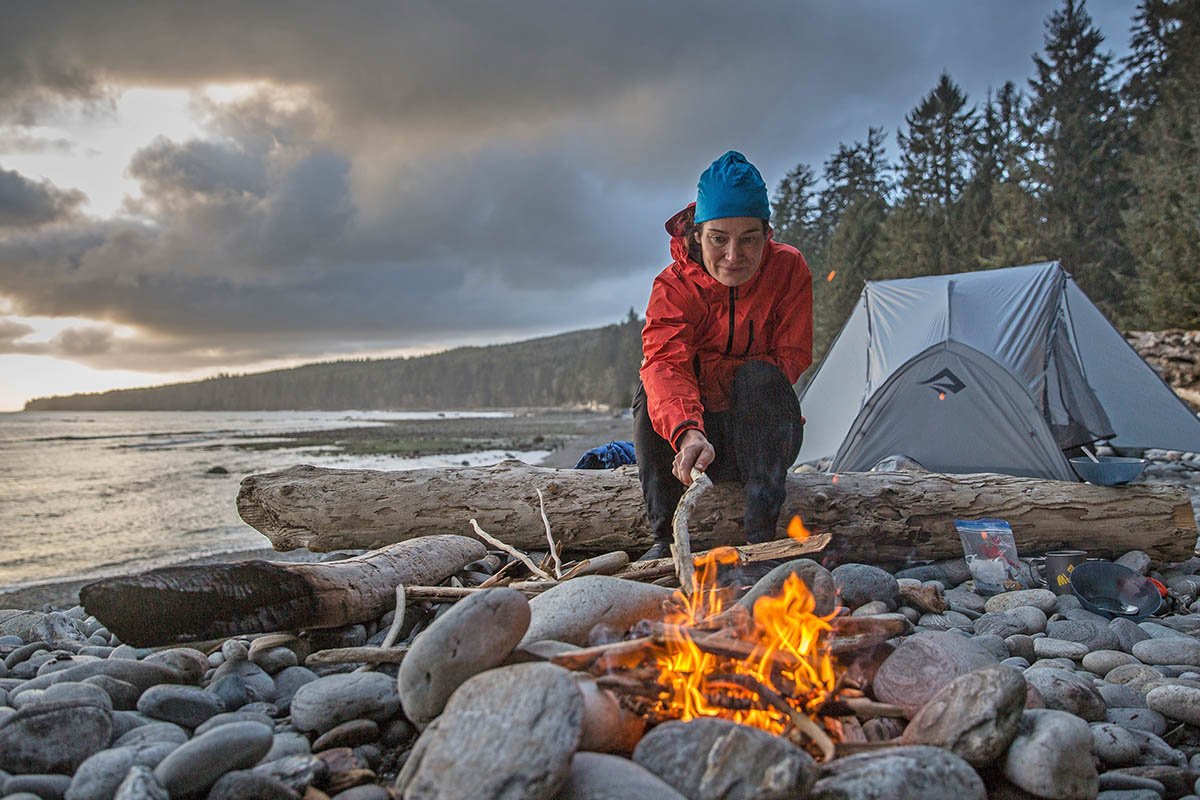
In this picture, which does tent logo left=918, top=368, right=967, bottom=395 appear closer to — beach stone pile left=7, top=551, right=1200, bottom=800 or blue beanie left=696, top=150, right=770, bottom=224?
beach stone pile left=7, top=551, right=1200, bottom=800

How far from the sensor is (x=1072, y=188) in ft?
88.3

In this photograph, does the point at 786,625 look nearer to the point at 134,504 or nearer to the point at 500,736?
the point at 500,736

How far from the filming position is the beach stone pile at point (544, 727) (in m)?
1.59

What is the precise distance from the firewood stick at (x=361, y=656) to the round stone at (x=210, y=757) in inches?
24.6

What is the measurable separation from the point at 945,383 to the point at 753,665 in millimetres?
5307

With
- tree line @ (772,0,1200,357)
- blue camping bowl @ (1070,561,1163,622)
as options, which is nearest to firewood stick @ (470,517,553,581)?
blue camping bowl @ (1070,561,1163,622)

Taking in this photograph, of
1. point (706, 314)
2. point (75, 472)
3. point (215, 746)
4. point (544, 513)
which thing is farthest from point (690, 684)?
point (75, 472)

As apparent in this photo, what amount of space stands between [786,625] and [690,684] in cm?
45

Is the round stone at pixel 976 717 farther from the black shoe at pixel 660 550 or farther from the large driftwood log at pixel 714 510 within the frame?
the large driftwood log at pixel 714 510

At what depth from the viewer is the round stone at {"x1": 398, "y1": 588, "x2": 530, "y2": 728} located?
194cm

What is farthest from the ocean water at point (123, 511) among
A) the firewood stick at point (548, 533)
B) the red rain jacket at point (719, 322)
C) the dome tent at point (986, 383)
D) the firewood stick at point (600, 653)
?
the dome tent at point (986, 383)

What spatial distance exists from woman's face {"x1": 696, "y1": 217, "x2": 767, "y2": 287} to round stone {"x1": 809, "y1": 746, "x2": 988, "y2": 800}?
7.25 ft

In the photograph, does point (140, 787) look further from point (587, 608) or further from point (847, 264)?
point (847, 264)

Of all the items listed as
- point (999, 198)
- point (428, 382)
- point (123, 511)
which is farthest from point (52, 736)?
point (428, 382)
